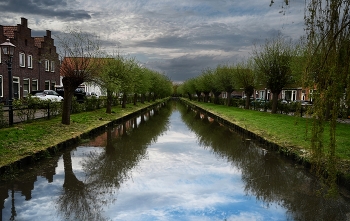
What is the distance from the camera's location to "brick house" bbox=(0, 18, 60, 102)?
31.6 meters

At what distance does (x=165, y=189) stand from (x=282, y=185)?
2.95m

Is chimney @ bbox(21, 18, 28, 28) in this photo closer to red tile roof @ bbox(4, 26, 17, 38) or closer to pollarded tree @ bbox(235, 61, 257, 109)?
red tile roof @ bbox(4, 26, 17, 38)

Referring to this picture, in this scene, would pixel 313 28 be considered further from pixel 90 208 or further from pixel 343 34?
pixel 90 208

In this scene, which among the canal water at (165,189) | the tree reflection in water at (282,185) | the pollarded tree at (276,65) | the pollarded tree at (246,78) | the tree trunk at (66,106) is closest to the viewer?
the canal water at (165,189)

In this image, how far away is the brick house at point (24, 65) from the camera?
31.6 meters

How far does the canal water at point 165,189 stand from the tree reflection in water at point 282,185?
0.7 inches

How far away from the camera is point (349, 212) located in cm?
576

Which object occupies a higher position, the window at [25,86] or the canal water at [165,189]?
the window at [25,86]

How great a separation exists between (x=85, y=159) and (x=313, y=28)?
25.2 ft

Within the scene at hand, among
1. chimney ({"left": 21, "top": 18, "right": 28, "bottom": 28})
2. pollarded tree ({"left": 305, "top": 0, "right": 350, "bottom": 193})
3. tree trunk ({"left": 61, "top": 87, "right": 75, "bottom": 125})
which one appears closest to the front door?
chimney ({"left": 21, "top": 18, "right": 28, "bottom": 28})

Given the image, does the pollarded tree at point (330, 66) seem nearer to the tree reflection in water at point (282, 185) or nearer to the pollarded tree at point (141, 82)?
the tree reflection in water at point (282, 185)

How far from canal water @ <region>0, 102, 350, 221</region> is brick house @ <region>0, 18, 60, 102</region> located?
79.7 feet

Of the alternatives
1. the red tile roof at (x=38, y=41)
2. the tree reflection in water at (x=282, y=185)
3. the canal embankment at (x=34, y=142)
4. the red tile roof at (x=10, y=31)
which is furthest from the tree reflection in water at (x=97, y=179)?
the red tile roof at (x=38, y=41)

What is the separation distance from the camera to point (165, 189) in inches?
276
